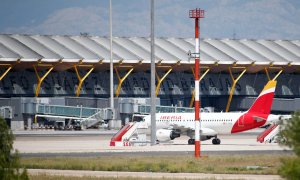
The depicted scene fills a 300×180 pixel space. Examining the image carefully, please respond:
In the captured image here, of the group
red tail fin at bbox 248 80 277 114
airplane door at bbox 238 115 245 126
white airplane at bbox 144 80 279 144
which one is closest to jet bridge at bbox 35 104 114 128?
white airplane at bbox 144 80 279 144

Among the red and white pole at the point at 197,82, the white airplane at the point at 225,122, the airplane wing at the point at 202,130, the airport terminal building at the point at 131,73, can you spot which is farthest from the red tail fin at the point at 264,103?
the airport terminal building at the point at 131,73

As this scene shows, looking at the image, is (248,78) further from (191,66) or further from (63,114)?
(63,114)

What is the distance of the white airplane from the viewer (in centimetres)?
8375

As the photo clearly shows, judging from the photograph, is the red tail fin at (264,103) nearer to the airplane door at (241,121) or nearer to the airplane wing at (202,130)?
the airplane door at (241,121)

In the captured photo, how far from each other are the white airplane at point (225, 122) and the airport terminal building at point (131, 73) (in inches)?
1672

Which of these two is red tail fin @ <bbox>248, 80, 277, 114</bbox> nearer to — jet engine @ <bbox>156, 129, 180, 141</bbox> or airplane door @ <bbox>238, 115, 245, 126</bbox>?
airplane door @ <bbox>238, 115, 245, 126</bbox>

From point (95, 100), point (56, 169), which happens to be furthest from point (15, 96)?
point (56, 169)

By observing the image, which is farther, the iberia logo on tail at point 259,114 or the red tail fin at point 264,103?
the red tail fin at point 264,103

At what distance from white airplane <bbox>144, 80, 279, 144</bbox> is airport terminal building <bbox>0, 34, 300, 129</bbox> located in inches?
1672

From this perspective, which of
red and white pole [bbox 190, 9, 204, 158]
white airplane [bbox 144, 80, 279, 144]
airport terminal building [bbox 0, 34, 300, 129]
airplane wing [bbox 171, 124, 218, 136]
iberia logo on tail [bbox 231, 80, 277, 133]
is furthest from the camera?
airport terminal building [bbox 0, 34, 300, 129]

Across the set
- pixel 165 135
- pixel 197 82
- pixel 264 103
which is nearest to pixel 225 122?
pixel 264 103

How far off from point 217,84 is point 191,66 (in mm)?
11870

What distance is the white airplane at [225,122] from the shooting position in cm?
8375

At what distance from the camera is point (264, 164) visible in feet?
174
